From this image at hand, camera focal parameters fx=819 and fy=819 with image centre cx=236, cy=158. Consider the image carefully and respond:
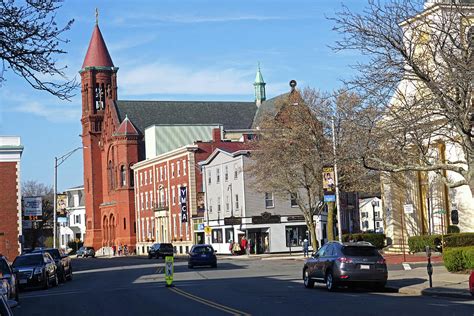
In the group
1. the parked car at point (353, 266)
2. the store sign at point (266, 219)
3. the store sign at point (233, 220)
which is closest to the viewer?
the parked car at point (353, 266)

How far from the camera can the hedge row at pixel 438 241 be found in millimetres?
43812

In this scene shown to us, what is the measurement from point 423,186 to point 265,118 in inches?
516

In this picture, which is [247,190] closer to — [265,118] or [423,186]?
[265,118]

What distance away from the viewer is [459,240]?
43.9 m

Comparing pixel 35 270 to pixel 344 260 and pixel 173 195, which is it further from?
pixel 173 195

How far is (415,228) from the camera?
53.5 metres

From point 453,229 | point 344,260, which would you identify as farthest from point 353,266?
point 453,229

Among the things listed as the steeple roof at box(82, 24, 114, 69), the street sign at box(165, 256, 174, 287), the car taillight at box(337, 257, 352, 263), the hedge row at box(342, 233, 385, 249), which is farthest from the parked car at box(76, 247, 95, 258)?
the car taillight at box(337, 257, 352, 263)

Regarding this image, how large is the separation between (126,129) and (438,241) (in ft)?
224

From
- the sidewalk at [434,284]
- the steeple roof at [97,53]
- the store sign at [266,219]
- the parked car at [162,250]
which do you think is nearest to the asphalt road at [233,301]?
the sidewalk at [434,284]

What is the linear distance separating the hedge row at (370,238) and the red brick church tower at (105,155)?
182ft

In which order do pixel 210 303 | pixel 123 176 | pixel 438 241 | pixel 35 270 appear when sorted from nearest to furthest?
pixel 210 303, pixel 35 270, pixel 438 241, pixel 123 176

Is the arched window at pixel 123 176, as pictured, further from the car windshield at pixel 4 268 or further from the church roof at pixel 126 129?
the car windshield at pixel 4 268

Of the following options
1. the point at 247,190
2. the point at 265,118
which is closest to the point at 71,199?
the point at 247,190
